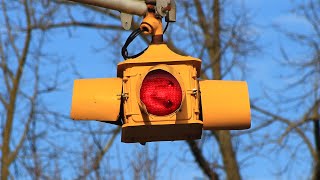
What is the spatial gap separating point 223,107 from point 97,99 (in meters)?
0.73

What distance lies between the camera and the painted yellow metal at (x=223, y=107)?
6.66 m

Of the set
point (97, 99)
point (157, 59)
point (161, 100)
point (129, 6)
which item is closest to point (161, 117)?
point (161, 100)

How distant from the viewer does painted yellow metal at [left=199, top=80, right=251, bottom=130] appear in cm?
666

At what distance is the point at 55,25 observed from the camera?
2366 centimetres

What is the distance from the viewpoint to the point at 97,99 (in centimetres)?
675

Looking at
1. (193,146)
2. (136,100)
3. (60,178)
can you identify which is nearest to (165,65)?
(136,100)

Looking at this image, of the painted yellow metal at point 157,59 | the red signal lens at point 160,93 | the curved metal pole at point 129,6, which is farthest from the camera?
the curved metal pole at point 129,6

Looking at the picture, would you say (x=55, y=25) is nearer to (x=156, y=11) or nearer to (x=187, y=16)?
(x=187, y=16)

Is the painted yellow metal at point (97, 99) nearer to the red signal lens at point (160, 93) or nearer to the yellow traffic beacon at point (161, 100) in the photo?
the yellow traffic beacon at point (161, 100)

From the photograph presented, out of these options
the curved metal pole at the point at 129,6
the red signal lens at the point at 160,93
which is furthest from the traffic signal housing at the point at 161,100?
the curved metal pole at the point at 129,6

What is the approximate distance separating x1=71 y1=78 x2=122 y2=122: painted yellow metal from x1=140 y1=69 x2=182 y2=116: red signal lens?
235mm

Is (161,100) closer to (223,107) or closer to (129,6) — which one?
(223,107)

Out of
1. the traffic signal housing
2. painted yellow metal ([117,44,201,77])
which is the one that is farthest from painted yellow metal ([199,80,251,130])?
painted yellow metal ([117,44,201,77])

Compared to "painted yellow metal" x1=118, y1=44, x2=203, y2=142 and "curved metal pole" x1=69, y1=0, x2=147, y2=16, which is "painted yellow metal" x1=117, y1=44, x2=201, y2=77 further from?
"curved metal pole" x1=69, y1=0, x2=147, y2=16
